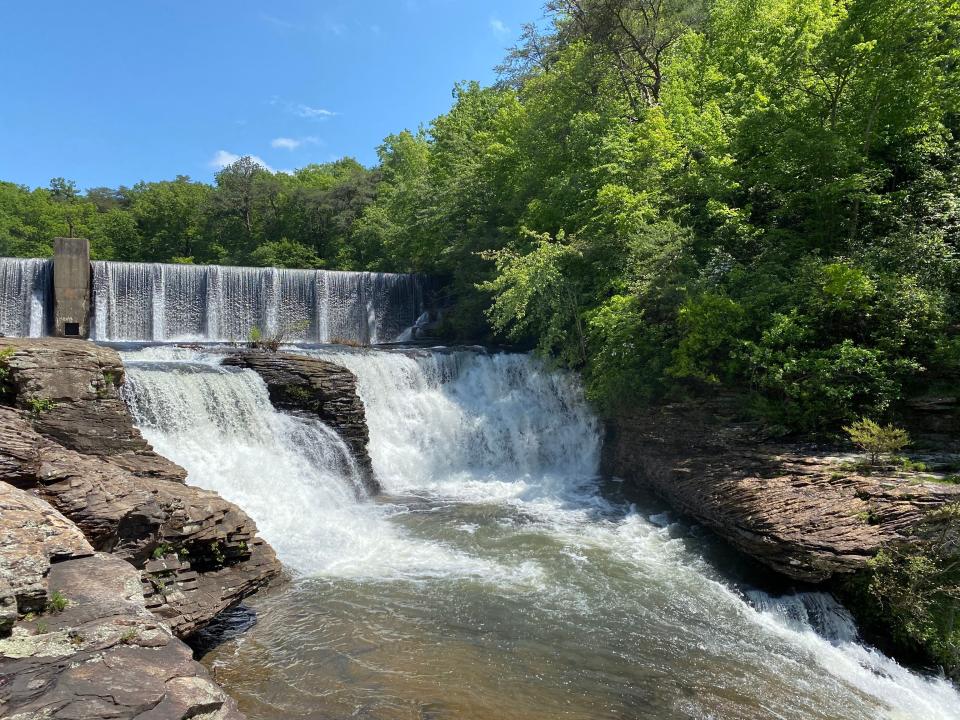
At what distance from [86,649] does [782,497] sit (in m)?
7.67

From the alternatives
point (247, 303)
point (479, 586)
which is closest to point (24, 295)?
point (247, 303)

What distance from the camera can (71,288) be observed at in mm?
18562

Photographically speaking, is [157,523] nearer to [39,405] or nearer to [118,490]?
[118,490]

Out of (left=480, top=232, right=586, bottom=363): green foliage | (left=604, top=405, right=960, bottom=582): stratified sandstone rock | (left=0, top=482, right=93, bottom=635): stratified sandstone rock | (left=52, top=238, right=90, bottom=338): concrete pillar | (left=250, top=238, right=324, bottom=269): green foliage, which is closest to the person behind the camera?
(left=0, top=482, right=93, bottom=635): stratified sandstone rock

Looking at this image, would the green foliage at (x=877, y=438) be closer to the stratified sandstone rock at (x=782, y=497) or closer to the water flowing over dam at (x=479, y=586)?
the stratified sandstone rock at (x=782, y=497)

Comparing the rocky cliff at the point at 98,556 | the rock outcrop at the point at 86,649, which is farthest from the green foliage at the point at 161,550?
the rock outcrop at the point at 86,649

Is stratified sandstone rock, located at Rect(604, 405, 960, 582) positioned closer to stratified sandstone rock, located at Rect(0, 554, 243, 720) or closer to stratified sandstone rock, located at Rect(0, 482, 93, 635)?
stratified sandstone rock, located at Rect(0, 554, 243, 720)

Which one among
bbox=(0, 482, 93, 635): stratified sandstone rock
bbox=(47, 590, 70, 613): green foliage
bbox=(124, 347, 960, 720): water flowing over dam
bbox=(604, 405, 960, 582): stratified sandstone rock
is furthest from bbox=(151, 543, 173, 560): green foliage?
bbox=(604, 405, 960, 582): stratified sandstone rock

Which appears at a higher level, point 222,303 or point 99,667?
point 222,303

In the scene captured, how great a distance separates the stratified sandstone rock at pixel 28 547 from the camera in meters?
3.90

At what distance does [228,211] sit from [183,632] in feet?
110

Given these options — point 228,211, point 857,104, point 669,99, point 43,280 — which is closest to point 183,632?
point 857,104

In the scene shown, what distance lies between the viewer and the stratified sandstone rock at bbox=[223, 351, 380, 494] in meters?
12.2

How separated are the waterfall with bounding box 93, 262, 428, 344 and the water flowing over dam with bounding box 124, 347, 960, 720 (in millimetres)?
6161
